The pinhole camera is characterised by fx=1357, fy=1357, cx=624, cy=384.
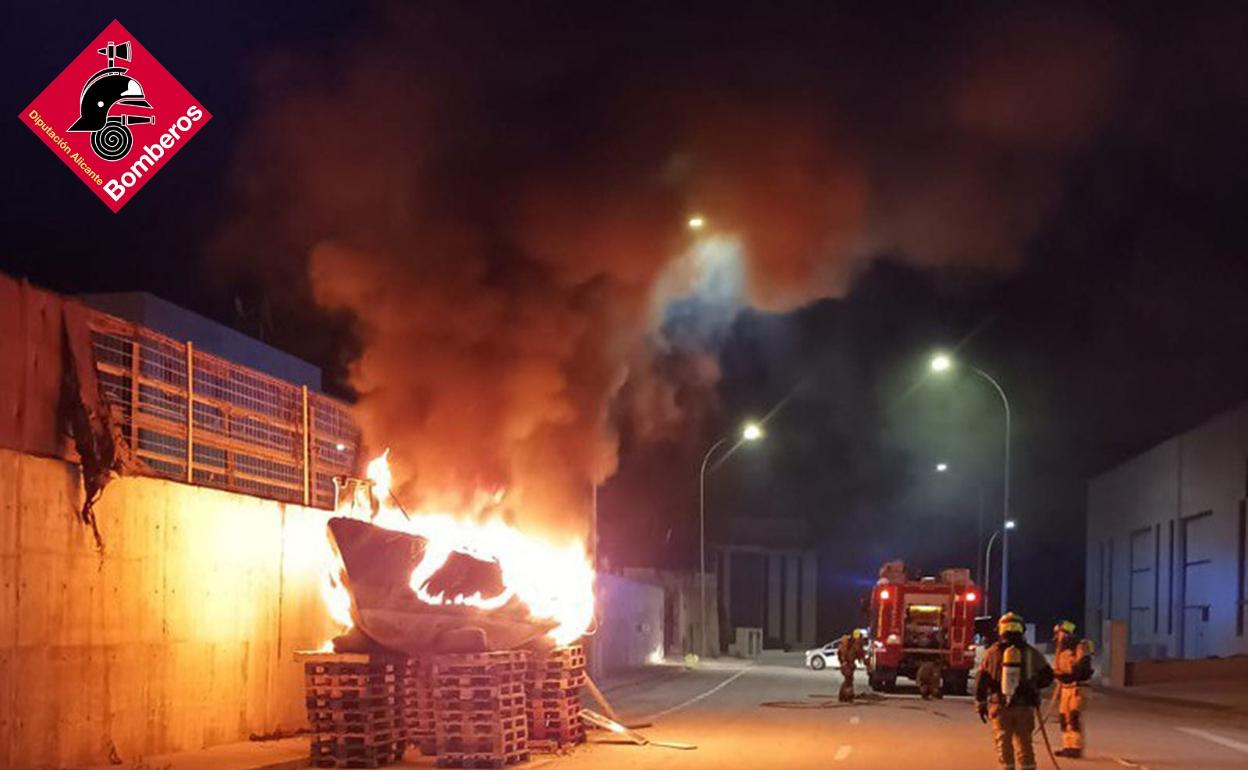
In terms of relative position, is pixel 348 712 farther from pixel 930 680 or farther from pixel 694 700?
pixel 930 680

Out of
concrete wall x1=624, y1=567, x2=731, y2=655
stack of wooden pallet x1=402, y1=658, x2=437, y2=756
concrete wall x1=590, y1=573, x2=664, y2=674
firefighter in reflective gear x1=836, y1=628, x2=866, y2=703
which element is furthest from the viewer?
concrete wall x1=624, y1=567, x2=731, y2=655

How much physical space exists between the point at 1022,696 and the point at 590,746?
5.98 metres

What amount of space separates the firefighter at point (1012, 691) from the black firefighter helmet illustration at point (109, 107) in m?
12.4

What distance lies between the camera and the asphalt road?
14.4 m

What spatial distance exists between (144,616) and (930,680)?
1767cm

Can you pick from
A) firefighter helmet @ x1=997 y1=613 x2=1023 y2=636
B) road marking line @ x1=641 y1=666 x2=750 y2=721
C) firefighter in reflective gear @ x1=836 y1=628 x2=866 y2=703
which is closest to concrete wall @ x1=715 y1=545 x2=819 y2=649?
road marking line @ x1=641 y1=666 x2=750 y2=721

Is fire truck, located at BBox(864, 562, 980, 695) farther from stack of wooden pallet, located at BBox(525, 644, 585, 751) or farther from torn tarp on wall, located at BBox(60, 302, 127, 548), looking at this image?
torn tarp on wall, located at BBox(60, 302, 127, 548)

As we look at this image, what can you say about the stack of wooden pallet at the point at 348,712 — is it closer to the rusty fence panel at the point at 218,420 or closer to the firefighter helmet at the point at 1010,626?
the rusty fence panel at the point at 218,420

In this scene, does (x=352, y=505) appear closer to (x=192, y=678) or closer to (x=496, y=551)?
(x=496, y=551)

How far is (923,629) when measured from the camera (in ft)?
92.6

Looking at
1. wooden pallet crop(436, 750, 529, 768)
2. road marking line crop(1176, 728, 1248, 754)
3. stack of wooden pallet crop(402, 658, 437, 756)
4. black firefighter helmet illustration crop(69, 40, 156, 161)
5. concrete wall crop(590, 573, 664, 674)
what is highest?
black firefighter helmet illustration crop(69, 40, 156, 161)

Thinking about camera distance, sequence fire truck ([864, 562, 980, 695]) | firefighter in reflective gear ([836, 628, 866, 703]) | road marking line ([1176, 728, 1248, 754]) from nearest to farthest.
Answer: road marking line ([1176, 728, 1248, 754]), firefighter in reflective gear ([836, 628, 866, 703]), fire truck ([864, 562, 980, 695])

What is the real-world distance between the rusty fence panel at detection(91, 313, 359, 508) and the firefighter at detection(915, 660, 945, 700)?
530 inches

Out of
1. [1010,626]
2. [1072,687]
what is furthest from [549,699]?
[1072,687]
